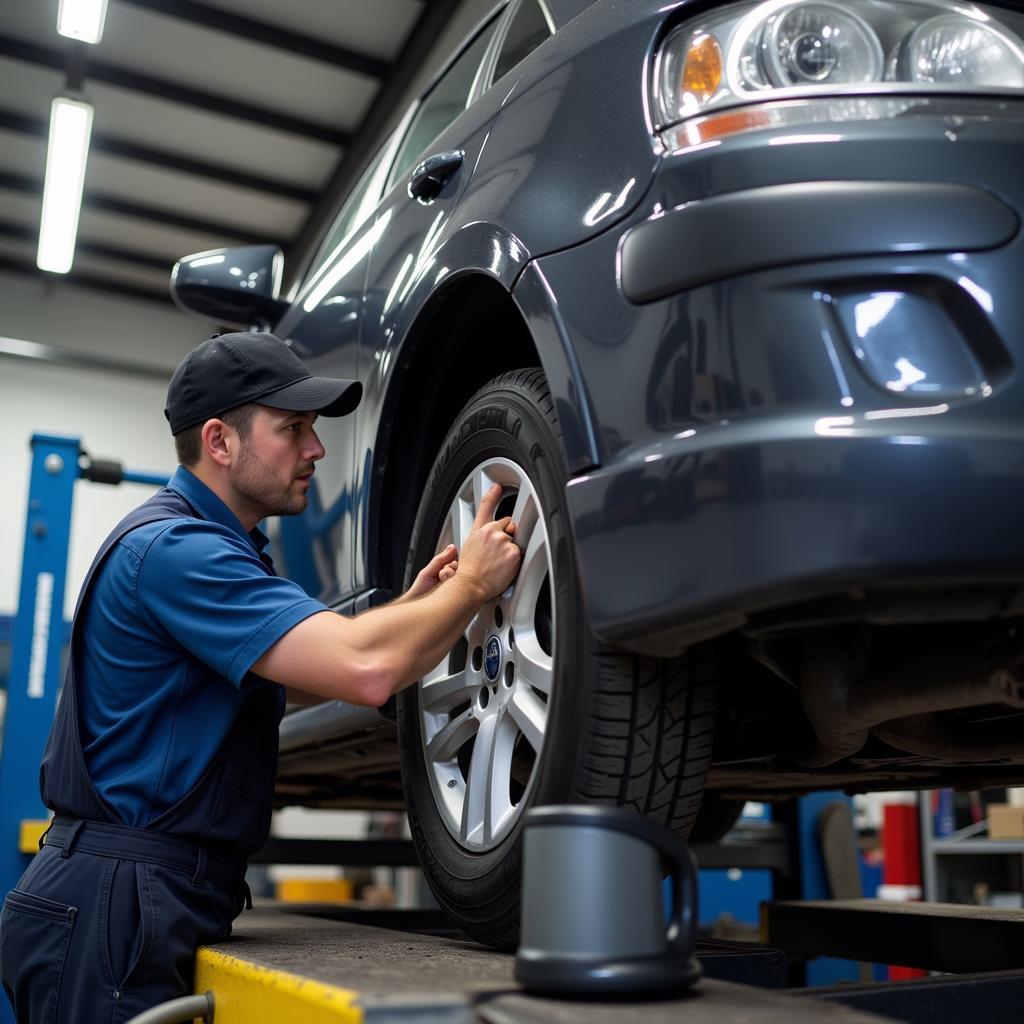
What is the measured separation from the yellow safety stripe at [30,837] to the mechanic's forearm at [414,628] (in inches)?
66.0

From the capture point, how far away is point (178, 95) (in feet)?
24.2

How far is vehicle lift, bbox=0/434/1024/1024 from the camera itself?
0.97 metres

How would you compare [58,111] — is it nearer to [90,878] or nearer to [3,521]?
[3,521]

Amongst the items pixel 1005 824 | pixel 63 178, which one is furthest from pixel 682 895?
pixel 63 178

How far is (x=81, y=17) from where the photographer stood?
506 centimetres

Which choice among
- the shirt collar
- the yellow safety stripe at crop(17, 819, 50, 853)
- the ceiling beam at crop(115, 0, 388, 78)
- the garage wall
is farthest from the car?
the garage wall

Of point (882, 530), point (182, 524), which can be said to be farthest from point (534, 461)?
point (182, 524)

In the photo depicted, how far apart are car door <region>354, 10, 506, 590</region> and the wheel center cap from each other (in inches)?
17.4

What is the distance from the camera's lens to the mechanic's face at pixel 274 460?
1.82m

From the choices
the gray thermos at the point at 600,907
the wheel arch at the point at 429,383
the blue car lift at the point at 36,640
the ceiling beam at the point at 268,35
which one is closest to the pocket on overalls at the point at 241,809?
the wheel arch at the point at 429,383

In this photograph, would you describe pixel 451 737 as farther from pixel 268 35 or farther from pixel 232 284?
pixel 268 35

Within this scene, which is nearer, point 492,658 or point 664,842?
point 664,842

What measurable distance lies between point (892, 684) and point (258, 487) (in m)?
1.08

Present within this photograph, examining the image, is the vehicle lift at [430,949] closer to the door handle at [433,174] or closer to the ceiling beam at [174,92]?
the door handle at [433,174]
